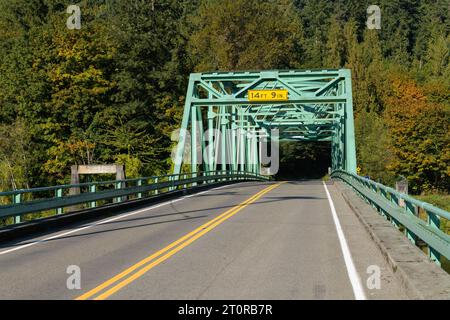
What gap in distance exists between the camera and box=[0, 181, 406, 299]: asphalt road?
807cm

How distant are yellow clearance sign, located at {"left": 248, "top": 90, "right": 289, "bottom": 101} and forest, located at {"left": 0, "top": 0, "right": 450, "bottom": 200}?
681 inches

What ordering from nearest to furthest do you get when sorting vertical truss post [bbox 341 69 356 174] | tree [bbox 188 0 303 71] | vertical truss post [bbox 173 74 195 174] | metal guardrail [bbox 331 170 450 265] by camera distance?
metal guardrail [bbox 331 170 450 265] < vertical truss post [bbox 173 74 195 174] < vertical truss post [bbox 341 69 356 174] < tree [bbox 188 0 303 71]

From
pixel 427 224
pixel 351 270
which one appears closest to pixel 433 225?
pixel 427 224

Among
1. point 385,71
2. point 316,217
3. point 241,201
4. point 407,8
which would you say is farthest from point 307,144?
point 316,217

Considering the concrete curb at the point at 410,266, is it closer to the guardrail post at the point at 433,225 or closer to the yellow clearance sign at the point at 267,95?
the guardrail post at the point at 433,225

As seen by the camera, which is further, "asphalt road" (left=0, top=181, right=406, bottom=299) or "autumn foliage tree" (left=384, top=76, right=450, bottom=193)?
"autumn foliage tree" (left=384, top=76, right=450, bottom=193)

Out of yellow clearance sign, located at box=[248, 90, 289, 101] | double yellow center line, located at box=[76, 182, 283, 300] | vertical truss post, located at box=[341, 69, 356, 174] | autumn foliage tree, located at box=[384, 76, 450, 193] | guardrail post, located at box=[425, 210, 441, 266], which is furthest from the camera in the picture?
autumn foliage tree, located at box=[384, 76, 450, 193]

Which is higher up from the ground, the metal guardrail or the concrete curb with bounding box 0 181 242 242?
the metal guardrail

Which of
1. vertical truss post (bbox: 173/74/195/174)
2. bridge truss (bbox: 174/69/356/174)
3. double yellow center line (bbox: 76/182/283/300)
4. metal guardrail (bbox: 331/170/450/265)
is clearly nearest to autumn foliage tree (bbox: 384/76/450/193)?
bridge truss (bbox: 174/69/356/174)

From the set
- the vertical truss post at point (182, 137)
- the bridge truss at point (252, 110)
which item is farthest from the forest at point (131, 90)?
the vertical truss post at point (182, 137)

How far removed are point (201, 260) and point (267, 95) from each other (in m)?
29.6

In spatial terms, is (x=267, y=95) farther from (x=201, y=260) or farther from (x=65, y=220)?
(x=201, y=260)

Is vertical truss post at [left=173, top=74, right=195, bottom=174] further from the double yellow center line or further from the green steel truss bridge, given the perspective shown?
the double yellow center line

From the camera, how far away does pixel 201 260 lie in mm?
10469
